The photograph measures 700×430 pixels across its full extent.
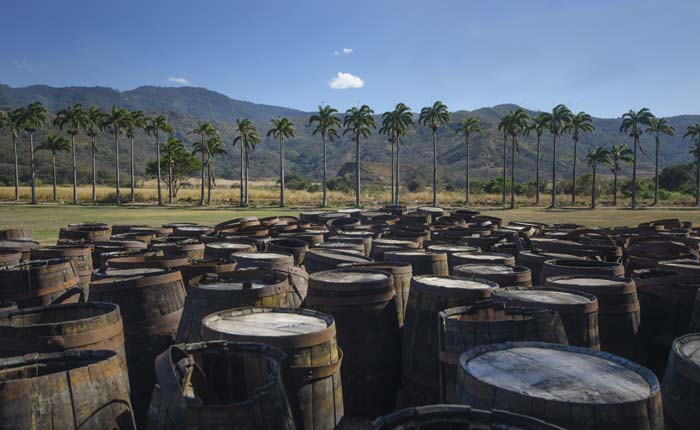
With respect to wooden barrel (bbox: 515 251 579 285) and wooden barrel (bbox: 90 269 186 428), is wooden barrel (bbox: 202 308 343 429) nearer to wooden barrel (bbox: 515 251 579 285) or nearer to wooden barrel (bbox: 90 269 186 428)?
wooden barrel (bbox: 90 269 186 428)

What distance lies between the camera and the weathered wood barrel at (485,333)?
4953 mm

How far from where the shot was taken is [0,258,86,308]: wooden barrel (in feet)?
23.0

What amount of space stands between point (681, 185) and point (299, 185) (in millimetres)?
75396

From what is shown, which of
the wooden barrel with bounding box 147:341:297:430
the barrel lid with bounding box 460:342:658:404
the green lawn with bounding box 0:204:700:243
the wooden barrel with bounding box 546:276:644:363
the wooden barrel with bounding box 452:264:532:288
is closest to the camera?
the wooden barrel with bounding box 147:341:297:430

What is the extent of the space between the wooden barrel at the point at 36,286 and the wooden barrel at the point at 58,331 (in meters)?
1.54

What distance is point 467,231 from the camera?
1484 centimetres

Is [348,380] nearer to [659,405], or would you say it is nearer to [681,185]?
[659,405]

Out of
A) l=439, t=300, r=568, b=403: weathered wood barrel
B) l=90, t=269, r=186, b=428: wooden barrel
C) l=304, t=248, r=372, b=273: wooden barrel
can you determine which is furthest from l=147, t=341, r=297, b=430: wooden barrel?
l=304, t=248, r=372, b=273: wooden barrel

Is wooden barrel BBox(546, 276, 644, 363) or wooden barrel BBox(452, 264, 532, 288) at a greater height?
wooden barrel BBox(452, 264, 532, 288)

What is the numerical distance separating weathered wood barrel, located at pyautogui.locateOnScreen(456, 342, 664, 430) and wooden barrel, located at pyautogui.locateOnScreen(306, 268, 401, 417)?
2528 millimetres

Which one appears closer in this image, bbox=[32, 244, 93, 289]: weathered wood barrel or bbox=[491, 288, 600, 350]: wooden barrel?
bbox=[491, 288, 600, 350]: wooden barrel

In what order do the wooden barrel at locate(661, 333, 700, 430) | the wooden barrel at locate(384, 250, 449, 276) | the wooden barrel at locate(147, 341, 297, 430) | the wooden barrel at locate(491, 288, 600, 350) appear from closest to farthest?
the wooden barrel at locate(147, 341, 297, 430) → the wooden barrel at locate(661, 333, 700, 430) → the wooden barrel at locate(491, 288, 600, 350) → the wooden barrel at locate(384, 250, 449, 276)

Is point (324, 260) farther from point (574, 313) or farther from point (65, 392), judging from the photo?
point (65, 392)

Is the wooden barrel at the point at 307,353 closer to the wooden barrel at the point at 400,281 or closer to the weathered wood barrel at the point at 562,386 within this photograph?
the weathered wood barrel at the point at 562,386
